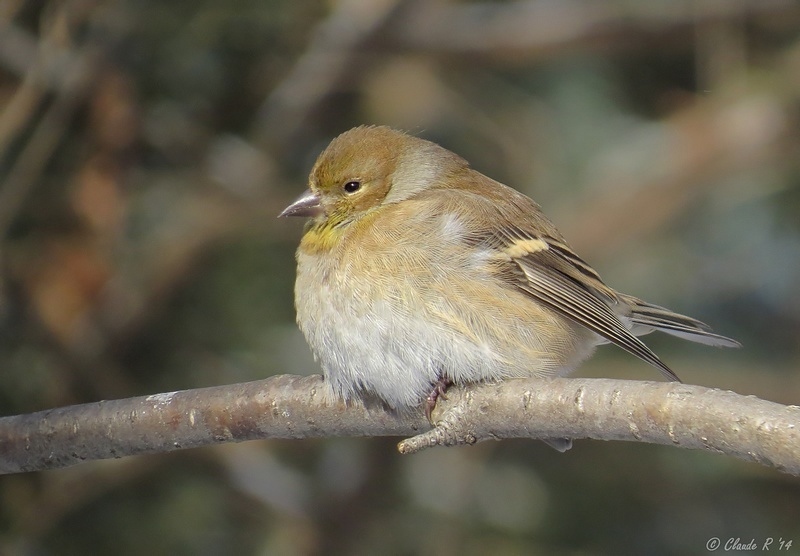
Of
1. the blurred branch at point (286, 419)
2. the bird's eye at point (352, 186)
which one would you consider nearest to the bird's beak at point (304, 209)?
the bird's eye at point (352, 186)

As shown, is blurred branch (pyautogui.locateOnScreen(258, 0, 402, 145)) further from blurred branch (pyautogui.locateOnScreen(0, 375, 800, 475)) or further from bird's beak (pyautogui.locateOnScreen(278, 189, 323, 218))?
blurred branch (pyautogui.locateOnScreen(0, 375, 800, 475))

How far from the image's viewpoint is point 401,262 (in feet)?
12.7

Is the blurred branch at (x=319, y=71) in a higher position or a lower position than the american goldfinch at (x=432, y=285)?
higher

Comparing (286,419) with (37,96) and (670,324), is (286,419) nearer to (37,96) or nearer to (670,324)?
(670,324)

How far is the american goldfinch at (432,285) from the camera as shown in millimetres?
3734

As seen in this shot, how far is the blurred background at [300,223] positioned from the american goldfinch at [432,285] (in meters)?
1.34

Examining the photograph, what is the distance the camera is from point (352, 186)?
4449mm

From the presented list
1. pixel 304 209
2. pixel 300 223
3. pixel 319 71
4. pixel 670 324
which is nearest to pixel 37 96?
pixel 300 223

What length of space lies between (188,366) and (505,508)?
2.24m

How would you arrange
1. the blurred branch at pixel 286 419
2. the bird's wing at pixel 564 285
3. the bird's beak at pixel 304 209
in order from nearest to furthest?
the blurred branch at pixel 286 419, the bird's wing at pixel 564 285, the bird's beak at pixel 304 209

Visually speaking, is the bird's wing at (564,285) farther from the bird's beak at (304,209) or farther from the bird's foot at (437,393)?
the bird's beak at (304,209)

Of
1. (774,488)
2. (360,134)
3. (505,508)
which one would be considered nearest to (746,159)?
(774,488)

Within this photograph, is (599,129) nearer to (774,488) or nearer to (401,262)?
(774,488)

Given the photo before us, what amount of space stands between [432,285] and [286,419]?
0.71 meters
